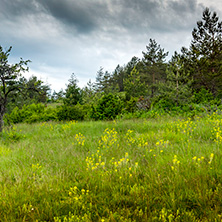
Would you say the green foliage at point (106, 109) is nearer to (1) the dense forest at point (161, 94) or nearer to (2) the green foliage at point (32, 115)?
(1) the dense forest at point (161, 94)

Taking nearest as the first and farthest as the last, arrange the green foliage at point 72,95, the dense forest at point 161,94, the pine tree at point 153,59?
the dense forest at point 161,94, the green foliage at point 72,95, the pine tree at point 153,59

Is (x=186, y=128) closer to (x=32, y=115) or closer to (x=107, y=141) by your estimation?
(x=107, y=141)

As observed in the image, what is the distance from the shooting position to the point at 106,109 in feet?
38.3

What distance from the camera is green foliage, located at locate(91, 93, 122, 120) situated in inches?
461

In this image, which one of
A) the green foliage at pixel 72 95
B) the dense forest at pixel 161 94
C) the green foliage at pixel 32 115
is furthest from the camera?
the green foliage at pixel 72 95

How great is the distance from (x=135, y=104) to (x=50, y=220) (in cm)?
1226

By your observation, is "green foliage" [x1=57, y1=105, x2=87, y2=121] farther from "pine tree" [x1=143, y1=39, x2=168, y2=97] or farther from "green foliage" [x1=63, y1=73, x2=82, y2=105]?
"pine tree" [x1=143, y1=39, x2=168, y2=97]

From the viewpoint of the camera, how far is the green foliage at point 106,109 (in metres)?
11.7

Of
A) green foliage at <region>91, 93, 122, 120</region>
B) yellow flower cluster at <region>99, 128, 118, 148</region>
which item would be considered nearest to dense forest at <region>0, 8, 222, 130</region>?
green foliage at <region>91, 93, 122, 120</region>

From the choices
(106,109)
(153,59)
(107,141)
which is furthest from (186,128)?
(153,59)

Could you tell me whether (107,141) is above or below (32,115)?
below

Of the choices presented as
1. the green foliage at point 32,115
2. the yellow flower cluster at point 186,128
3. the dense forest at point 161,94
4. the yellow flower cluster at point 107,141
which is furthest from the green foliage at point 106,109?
the yellow flower cluster at point 186,128

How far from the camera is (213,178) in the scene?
2332mm

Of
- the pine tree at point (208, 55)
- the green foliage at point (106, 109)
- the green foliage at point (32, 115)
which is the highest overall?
the pine tree at point (208, 55)
